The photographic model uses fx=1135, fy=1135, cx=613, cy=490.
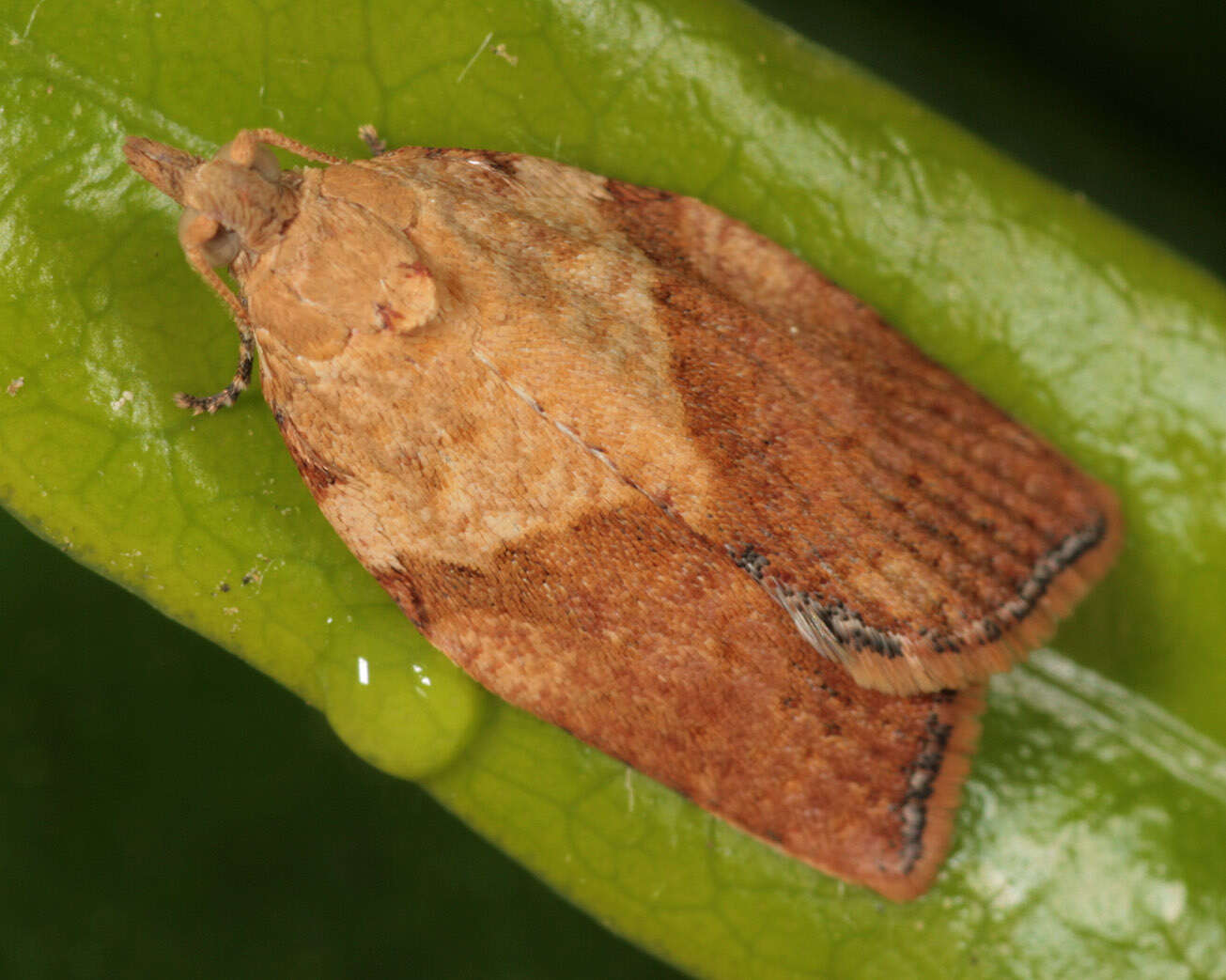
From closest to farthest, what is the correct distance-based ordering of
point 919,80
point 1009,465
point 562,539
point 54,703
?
point 562,539 < point 1009,465 < point 54,703 < point 919,80

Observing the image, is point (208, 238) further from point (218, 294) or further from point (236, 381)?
point (236, 381)

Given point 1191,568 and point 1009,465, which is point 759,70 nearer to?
point 1009,465

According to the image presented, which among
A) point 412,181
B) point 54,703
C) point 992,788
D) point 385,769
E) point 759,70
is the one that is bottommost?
point 54,703

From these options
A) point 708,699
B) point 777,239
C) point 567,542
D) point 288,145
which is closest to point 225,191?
point 288,145

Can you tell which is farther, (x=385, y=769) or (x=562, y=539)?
(x=385, y=769)

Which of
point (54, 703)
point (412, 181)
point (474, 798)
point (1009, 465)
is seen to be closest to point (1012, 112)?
point (1009, 465)

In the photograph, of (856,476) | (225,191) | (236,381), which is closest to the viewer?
(225,191)

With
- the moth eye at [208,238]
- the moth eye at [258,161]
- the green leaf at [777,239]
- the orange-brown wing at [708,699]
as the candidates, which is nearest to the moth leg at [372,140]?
the green leaf at [777,239]

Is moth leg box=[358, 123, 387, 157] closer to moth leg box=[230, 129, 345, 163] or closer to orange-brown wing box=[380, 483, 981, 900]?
moth leg box=[230, 129, 345, 163]

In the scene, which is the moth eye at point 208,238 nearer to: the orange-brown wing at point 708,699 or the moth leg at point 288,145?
the moth leg at point 288,145
